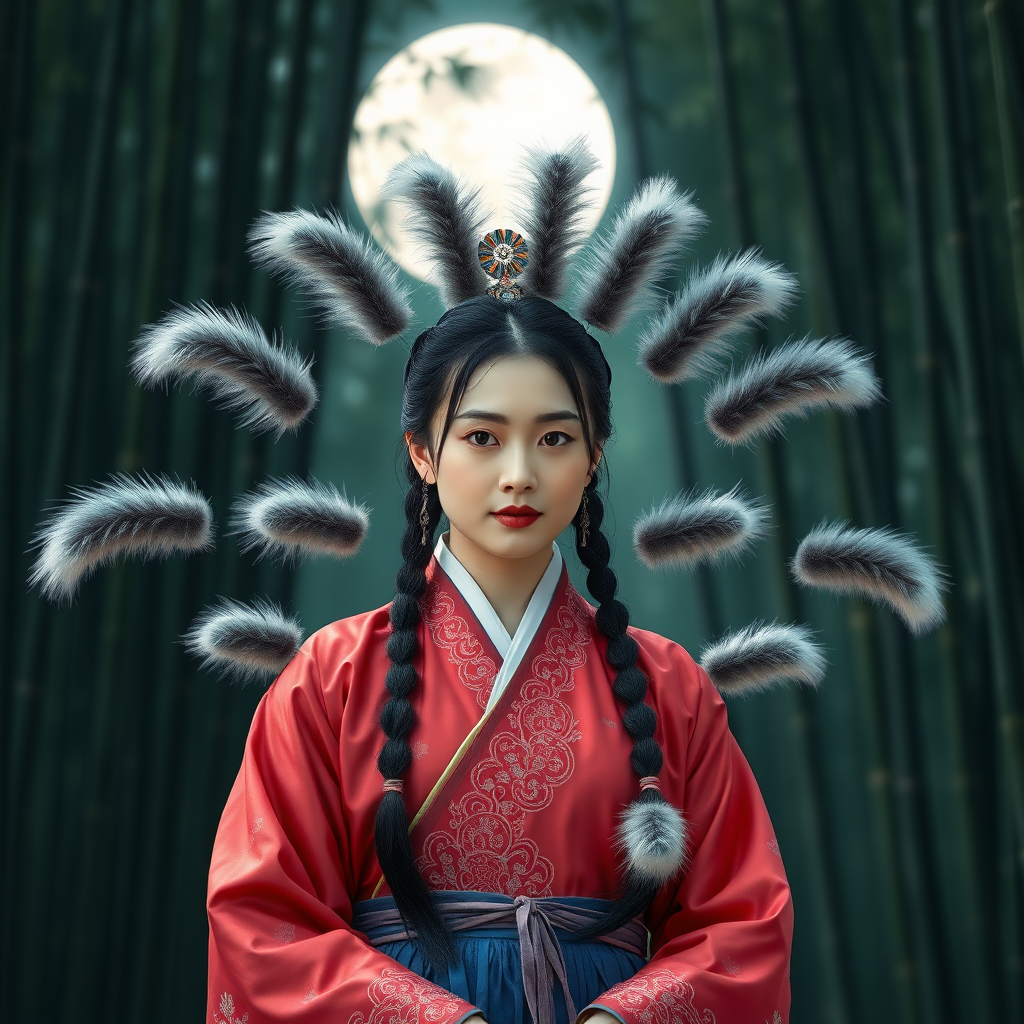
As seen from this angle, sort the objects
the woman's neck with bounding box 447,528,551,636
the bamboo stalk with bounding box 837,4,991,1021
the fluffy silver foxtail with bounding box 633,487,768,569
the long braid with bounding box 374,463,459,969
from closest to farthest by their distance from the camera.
Answer: the long braid with bounding box 374,463,459,969 → the woman's neck with bounding box 447,528,551,636 → the fluffy silver foxtail with bounding box 633,487,768,569 → the bamboo stalk with bounding box 837,4,991,1021

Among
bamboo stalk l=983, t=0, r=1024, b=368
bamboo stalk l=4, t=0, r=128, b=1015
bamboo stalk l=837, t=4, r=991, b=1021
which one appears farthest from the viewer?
bamboo stalk l=837, t=4, r=991, b=1021

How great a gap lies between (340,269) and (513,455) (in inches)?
15.7

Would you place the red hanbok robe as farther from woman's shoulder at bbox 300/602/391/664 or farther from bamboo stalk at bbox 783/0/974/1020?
bamboo stalk at bbox 783/0/974/1020

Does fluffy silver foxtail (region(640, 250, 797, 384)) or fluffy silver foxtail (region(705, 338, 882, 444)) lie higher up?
fluffy silver foxtail (region(640, 250, 797, 384))

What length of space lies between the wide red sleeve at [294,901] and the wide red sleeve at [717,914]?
0.77 ft

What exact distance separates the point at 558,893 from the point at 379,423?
144cm

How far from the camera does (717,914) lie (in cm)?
142

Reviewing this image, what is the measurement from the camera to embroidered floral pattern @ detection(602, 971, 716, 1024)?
4.13ft

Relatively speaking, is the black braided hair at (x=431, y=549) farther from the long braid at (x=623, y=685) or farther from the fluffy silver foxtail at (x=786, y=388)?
the fluffy silver foxtail at (x=786, y=388)

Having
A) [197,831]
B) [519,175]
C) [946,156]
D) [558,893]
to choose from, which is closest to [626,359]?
[946,156]

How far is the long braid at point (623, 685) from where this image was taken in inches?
54.6

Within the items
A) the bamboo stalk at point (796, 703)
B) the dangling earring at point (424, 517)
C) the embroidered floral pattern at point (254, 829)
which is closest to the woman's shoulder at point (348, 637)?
the dangling earring at point (424, 517)

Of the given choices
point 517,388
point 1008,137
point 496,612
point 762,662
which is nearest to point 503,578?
point 496,612

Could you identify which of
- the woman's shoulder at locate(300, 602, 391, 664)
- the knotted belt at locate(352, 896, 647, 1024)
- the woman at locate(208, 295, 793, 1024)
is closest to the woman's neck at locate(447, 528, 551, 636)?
the woman at locate(208, 295, 793, 1024)
